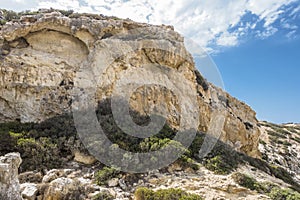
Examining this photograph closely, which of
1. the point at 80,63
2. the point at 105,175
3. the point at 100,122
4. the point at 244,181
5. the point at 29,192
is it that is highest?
the point at 80,63

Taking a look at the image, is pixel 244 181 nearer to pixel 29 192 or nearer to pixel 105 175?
pixel 105 175

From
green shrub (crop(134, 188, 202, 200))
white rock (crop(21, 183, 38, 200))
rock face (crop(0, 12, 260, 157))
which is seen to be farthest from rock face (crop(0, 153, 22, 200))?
rock face (crop(0, 12, 260, 157))

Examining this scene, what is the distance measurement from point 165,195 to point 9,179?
4638 millimetres

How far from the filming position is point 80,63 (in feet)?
63.6

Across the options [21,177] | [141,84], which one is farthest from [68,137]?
[141,84]

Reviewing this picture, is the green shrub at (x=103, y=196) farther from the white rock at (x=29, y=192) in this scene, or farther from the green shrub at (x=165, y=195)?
the white rock at (x=29, y=192)

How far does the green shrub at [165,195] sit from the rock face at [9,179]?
363cm

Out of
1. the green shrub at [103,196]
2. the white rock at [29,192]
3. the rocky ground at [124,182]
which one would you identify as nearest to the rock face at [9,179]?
the rocky ground at [124,182]

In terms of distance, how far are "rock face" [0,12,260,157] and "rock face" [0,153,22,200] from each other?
8.59m

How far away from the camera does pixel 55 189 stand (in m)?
8.69

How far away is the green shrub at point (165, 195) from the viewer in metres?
8.99

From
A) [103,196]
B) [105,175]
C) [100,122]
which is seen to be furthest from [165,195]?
[100,122]

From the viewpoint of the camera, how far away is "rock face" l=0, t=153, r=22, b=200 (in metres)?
7.44

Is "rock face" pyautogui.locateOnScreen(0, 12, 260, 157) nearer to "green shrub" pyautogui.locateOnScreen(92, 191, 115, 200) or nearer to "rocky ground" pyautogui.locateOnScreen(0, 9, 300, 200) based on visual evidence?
"rocky ground" pyautogui.locateOnScreen(0, 9, 300, 200)
